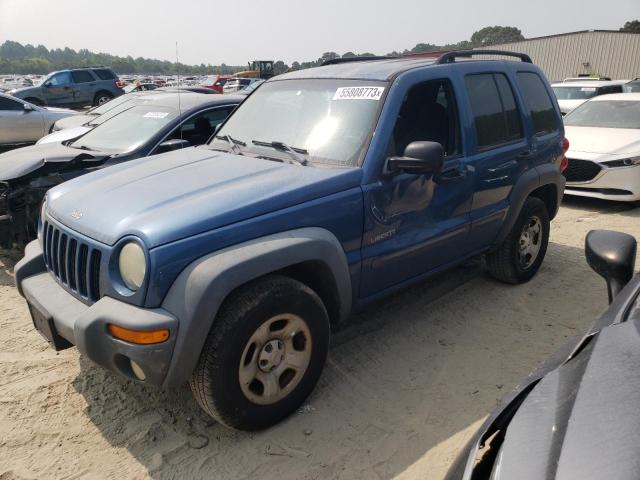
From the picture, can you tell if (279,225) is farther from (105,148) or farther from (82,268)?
(105,148)

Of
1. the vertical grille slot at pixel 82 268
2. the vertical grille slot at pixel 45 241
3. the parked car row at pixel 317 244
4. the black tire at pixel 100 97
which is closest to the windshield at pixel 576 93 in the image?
the parked car row at pixel 317 244

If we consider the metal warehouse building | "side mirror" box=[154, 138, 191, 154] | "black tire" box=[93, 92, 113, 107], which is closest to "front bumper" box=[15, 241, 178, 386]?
"side mirror" box=[154, 138, 191, 154]

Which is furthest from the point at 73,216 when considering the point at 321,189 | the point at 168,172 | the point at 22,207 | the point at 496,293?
the point at 496,293

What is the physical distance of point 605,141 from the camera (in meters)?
7.54

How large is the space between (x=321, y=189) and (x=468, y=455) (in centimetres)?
168

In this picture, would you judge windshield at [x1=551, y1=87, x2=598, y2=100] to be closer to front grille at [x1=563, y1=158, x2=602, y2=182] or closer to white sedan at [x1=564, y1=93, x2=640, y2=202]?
white sedan at [x1=564, y1=93, x2=640, y2=202]

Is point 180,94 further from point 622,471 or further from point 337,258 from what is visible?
point 622,471

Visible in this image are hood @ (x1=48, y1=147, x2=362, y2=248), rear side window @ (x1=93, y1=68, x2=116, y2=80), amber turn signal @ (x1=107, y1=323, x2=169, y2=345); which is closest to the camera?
amber turn signal @ (x1=107, y1=323, x2=169, y2=345)

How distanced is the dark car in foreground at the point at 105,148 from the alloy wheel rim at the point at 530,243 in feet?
10.9

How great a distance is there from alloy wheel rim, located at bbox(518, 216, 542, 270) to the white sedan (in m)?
3.19

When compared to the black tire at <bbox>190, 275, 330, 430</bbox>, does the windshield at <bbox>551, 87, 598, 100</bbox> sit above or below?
above

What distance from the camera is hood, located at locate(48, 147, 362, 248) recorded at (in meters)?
2.49

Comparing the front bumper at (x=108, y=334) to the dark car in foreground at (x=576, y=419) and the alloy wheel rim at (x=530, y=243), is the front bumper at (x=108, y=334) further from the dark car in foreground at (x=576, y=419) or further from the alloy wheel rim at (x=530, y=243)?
the alloy wheel rim at (x=530, y=243)

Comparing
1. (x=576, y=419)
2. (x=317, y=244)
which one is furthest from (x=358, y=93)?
(x=576, y=419)
